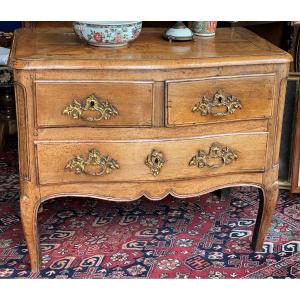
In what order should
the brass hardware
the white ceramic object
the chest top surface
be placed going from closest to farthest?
the chest top surface
the brass hardware
the white ceramic object

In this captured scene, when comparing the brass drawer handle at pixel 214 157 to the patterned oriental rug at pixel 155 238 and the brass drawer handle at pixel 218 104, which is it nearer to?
the brass drawer handle at pixel 218 104

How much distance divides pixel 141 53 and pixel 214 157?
1.26ft

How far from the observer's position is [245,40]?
1.66m

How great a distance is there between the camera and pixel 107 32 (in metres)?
1.43

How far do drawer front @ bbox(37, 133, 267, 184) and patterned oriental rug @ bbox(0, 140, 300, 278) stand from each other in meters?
0.37

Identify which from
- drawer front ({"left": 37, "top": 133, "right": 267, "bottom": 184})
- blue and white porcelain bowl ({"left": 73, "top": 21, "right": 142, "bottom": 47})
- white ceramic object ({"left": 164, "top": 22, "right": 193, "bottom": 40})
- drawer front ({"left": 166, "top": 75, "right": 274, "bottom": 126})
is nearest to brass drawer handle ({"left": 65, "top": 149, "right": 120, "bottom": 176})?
drawer front ({"left": 37, "top": 133, "right": 267, "bottom": 184})

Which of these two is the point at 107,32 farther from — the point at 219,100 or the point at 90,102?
the point at 219,100

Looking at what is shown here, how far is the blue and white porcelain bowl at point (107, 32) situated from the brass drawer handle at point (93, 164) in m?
0.32

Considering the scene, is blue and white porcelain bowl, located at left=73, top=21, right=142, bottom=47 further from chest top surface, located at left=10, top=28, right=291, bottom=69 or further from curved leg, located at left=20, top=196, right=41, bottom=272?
curved leg, located at left=20, top=196, right=41, bottom=272

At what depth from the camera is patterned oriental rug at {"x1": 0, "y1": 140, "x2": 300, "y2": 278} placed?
1.68 m

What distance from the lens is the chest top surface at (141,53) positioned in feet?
4.42

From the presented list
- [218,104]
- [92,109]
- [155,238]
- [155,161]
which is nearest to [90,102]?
[92,109]

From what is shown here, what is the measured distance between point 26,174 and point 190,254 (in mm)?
670
